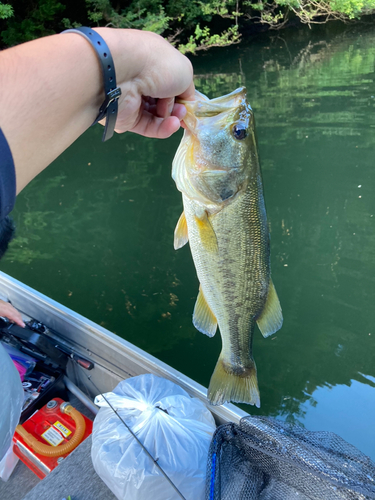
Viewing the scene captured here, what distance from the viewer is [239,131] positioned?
1.40 metres

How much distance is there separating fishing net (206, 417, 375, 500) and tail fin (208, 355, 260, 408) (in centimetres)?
10

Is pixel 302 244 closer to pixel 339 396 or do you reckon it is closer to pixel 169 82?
pixel 339 396

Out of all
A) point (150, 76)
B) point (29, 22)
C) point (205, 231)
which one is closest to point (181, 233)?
point (205, 231)

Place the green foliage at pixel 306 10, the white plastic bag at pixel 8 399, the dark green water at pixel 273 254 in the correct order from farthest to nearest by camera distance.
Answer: the green foliage at pixel 306 10 → the dark green water at pixel 273 254 → the white plastic bag at pixel 8 399

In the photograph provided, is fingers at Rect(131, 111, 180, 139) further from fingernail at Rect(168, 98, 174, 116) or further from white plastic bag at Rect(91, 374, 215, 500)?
white plastic bag at Rect(91, 374, 215, 500)

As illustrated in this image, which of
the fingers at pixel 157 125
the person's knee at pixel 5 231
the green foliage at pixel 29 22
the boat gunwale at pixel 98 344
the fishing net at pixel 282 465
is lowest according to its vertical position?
the boat gunwale at pixel 98 344

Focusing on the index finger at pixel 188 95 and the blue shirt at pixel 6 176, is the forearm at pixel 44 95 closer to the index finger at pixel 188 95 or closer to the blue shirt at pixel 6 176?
the blue shirt at pixel 6 176

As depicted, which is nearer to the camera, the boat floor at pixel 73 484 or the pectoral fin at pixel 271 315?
the pectoral fin at pixel 271 315

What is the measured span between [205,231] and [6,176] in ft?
2.60

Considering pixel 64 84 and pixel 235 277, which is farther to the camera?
pixel 235 277

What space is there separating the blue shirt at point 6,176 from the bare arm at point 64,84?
32mm

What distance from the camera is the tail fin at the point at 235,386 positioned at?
1672mm

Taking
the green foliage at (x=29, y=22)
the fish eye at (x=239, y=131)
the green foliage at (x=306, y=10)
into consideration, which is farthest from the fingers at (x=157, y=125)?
the green foliage at (x=306, y=10)

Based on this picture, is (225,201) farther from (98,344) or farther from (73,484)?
(73,484)
